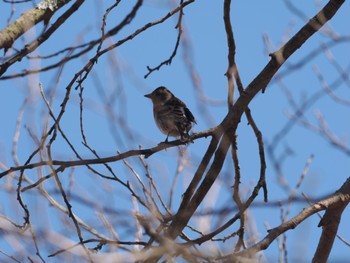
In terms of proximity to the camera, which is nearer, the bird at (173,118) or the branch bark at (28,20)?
the branch bark at (28,20)

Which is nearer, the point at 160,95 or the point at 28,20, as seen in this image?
the point at 28,20

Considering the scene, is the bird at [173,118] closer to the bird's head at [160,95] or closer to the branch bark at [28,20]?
the bird's head at [160,95]

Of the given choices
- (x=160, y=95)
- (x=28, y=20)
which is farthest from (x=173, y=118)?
(x=28, y=20)

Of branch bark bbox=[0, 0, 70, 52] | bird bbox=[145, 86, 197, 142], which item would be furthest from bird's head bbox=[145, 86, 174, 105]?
branch bark bbox=[0, 0, 70, 52]

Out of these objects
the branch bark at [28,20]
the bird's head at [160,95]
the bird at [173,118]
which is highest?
the bird's head at [160,95]

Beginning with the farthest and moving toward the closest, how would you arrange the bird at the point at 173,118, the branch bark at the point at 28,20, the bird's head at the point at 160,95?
the bird's head at the point at 160,95, the bird at the point at 173,118, the branch bark at the point at 28,20

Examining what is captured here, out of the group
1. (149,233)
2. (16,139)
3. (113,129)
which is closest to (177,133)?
(16,139)

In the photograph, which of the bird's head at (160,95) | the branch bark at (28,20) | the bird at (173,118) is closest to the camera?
the branch bark at (28,20)

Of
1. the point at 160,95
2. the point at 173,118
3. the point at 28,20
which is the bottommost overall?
the point at 28,20

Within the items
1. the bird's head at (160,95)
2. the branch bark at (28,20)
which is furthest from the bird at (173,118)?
the branch bark at (28,20)

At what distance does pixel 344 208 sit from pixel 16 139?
2697mm

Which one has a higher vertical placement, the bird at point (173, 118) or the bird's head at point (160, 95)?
the bird's head at point (160, 95)

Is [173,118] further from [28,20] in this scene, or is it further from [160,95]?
[28,20]

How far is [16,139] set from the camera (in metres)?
5.80
